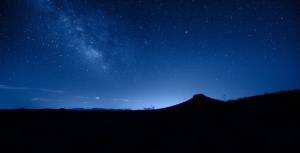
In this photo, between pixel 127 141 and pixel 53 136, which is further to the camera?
pixel 53 136

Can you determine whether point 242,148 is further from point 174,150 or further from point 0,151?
point 0,151

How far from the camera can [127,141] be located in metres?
5.33

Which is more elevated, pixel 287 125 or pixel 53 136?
pixel 287 125

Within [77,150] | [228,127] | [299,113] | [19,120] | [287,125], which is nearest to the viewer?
[77,150]

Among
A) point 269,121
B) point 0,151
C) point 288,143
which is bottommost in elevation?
point 0,151

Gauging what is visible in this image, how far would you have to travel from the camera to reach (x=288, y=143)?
4.11 metres

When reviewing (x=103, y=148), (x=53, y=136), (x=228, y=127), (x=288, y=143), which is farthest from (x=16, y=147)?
(x=288, y=143)

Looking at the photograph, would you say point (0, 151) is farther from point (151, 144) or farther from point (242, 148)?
point (242, 148)

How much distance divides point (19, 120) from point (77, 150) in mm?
10170

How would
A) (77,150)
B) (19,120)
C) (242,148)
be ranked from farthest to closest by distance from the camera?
(19,120) → (77,150) → (242,148)

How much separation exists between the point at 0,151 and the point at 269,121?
10.5 m

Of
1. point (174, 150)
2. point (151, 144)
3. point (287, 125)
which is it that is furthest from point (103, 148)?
point (287, 125)

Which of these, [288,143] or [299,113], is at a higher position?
[299,113]

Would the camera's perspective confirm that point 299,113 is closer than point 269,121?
No
